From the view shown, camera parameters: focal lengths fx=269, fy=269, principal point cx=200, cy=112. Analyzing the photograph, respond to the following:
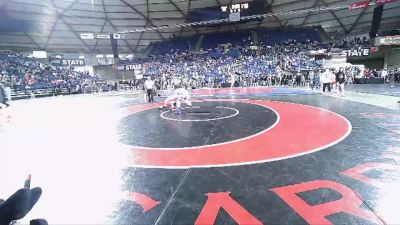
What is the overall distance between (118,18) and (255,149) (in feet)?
118

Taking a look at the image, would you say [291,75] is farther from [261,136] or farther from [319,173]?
[319,173]

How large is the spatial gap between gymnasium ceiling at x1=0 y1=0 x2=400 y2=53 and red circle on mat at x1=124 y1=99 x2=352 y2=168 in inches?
1188

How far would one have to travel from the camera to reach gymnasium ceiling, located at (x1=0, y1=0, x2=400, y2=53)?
104 feet

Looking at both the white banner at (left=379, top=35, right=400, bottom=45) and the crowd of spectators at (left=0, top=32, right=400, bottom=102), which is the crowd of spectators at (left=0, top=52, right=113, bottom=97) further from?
the white banner at (left=379, top=35, right=400, bottom=45)

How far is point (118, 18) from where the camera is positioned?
36.6 metres

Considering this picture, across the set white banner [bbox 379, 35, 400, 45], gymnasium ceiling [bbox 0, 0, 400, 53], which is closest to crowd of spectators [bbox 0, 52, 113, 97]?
gymnasium ceiling [bbox 0, 0, 400, 53]

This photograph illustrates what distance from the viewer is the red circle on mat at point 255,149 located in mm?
5016

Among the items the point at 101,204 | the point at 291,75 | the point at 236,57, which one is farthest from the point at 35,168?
the point at 236,57

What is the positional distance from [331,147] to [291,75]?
24408 mm

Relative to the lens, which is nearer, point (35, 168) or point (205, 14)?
point (35, 168)

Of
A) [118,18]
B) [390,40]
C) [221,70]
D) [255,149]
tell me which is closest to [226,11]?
[221,70]

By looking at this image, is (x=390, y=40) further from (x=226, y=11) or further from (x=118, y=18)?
(x=118, y=18)

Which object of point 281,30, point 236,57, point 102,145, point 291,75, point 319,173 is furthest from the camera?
point 281,30

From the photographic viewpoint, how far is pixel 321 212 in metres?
3.07
